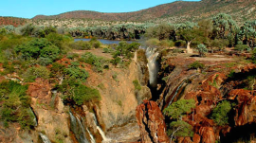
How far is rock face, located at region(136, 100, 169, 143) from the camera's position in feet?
38.4

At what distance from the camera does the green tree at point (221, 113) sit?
13.1 m

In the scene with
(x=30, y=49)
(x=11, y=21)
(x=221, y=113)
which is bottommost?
(x=221, y=113)

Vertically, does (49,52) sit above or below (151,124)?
above

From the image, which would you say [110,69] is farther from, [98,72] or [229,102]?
[229,102]

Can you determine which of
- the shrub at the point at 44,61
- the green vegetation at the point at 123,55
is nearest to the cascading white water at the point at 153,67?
the green vegetation at the point at 123,55

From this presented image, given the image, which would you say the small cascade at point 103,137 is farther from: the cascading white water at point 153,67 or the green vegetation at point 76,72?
the cascading white water at point 153,67

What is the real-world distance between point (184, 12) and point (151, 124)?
401ft

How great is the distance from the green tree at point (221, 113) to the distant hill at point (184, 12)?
70237 mm

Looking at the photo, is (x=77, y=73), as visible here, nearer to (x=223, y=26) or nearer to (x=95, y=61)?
(x=95, y=61)

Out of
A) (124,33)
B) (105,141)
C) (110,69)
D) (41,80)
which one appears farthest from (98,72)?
(124,33)

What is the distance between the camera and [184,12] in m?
125

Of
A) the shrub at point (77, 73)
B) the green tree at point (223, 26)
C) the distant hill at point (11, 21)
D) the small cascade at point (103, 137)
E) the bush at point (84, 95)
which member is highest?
the distant hill at point (11, 21)

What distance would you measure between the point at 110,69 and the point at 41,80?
9082 millimetres

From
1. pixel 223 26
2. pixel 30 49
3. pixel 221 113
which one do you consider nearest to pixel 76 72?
pixel 30 49
